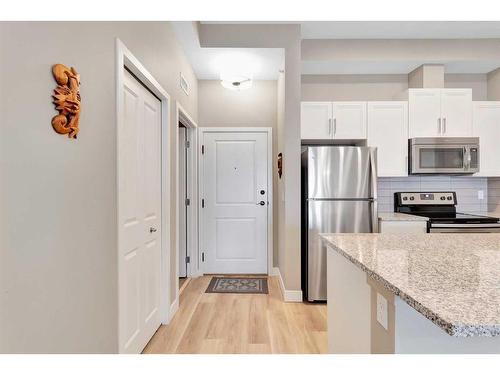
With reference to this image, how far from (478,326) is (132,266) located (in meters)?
1.86

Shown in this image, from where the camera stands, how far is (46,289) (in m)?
1.17

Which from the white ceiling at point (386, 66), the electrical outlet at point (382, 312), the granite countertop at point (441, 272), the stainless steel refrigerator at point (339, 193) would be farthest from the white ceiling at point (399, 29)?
the electrical outlet at point (382, 312)

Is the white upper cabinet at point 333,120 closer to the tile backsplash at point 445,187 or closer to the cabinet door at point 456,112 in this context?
the tile backsplash at point 445,187

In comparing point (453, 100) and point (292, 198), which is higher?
point (453, 100)

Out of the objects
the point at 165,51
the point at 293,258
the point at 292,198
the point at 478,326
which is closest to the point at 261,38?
the point at 165,51

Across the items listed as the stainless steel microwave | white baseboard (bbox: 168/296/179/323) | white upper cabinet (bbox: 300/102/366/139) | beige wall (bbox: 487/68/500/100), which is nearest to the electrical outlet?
white baseboard (bbox: 168/296/179/323)

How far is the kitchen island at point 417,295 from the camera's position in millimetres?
758

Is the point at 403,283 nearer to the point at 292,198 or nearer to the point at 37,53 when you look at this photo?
the point at 37,53

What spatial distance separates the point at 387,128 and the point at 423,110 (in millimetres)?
444

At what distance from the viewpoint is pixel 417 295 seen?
0.83 meters

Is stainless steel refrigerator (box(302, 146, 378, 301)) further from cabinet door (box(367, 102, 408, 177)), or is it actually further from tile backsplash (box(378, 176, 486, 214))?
tile backsplash (box(378, 176, 486, 214))

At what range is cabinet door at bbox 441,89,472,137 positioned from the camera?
3.54 meters

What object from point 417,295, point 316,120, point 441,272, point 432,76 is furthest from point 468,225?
point 417,295

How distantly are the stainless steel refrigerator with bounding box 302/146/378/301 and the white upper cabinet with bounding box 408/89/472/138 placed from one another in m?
0.81
